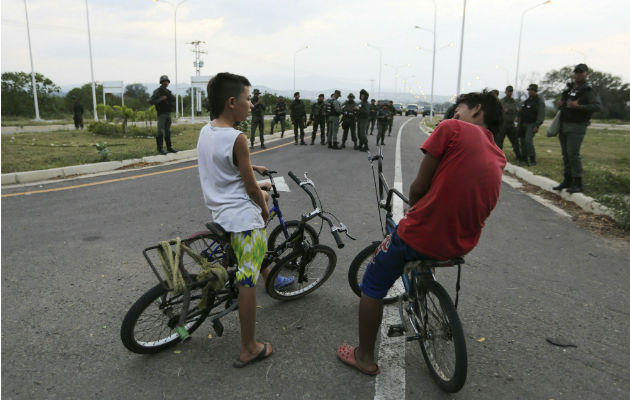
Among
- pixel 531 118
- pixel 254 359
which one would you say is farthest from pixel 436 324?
pixel 531 118

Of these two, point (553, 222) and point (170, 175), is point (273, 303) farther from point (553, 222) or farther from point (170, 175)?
point (170, 175)

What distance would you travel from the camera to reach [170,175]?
355 inches

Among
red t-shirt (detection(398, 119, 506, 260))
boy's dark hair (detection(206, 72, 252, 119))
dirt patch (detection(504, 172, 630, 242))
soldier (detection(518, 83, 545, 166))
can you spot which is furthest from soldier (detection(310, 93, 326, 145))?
red t-shirt (detection(398, 119, 506, 260))

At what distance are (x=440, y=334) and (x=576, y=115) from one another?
249 inches

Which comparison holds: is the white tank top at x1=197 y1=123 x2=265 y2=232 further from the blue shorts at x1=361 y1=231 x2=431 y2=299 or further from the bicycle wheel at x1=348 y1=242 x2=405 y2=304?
the bicycle wheel at x1=348 y1=242 x2=405 y2=304

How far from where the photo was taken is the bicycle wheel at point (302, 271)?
342 cm

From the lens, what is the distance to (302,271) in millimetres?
3553

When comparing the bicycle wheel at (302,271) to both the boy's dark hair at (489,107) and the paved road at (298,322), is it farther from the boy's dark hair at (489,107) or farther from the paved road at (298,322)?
the boy's dark hair at (489,107)

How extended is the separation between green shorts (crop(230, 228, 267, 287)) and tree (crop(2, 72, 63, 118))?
171ft

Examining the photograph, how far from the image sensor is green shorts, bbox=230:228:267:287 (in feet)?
8.62

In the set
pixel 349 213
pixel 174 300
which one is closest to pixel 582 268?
pixel 349 213

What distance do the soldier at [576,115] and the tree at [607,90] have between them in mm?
47624

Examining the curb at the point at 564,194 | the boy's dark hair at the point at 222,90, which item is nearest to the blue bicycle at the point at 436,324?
the boy's dark hair at the point at 222,90

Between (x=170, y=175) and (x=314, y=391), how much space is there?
7447 millimetres
